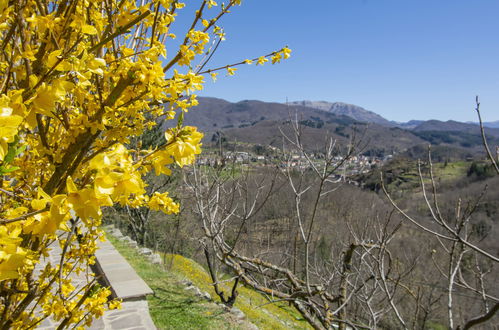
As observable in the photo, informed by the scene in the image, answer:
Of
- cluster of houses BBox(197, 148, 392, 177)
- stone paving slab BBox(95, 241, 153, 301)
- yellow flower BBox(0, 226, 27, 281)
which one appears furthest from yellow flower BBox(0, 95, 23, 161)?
stone paving slab BBox(95, 241, 153, 301)

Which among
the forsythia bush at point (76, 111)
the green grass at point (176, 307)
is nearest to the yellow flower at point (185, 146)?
the forsythia bush at point (76, 111)

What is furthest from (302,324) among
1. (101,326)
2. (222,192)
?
(101,326)

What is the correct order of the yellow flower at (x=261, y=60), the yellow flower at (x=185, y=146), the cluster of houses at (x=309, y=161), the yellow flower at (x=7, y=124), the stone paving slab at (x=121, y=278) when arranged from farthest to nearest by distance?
the stone paving slab at (x=121, y=278), the cluster of houses at (x=309, y=161), the yellow flower at (x=261, y=60), the yellow flower at (x=185, y=146), the yellow flower at (x=7, y=124)

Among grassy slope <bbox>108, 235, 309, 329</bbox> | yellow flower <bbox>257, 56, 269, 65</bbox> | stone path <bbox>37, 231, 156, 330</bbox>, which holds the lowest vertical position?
grassy slope <bbox>108, 235, 309, 329</bbox>

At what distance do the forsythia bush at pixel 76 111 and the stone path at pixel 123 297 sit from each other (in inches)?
103

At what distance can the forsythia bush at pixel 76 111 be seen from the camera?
2.61ft

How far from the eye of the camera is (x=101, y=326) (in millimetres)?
4309

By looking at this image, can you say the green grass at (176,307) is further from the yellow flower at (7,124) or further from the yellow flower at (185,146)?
the yellow flower at (7,124)

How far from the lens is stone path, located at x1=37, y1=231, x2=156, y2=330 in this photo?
4.43 meters

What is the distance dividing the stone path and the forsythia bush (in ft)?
8.62

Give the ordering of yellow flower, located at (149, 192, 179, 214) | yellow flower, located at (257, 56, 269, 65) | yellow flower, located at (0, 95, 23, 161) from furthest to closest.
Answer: yellow flower, located at (257, 56, 269, 65) < yellow flower, located at (149, 192, 179, 214) < yellow flower, located at (0, 95, 23, 161)

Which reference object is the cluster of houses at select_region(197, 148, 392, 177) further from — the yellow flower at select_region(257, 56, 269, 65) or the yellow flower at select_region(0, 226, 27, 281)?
the yellow flower at select_region(0, 226, 27, 281)

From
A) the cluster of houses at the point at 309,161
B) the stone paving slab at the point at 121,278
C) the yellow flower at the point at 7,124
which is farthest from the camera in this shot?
the stone paving slab at the point at 121,278

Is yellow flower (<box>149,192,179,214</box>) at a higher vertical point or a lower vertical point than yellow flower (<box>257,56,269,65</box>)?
lower
